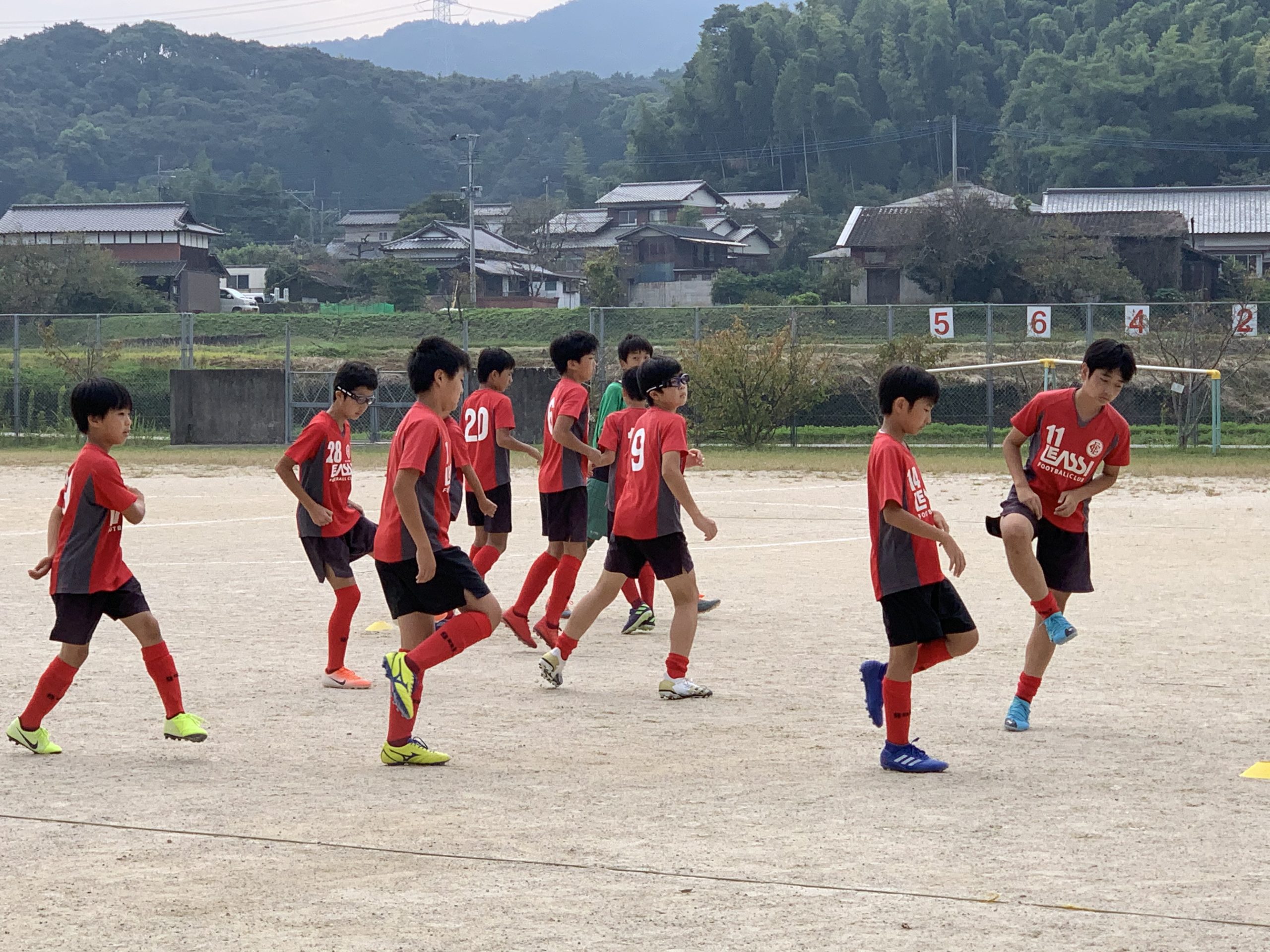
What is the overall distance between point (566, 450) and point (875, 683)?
315 centimetres

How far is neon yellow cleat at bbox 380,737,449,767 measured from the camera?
573 centimetres

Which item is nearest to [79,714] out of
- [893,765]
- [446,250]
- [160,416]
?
[893,765]

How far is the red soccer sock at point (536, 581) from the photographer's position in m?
8.48

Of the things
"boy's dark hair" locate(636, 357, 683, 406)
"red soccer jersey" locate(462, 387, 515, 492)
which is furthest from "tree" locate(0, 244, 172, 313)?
"boy's dark hair" locate(636, 357, 683, 406)

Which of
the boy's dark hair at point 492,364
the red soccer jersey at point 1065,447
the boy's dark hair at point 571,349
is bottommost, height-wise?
the red soccer jersey at point 1065,447

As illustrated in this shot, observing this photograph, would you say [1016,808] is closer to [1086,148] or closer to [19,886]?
[19,886]

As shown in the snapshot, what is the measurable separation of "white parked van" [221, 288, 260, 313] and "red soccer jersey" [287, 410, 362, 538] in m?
55.9

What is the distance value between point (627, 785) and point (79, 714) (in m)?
2.70

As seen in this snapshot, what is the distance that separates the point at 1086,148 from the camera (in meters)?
66.7

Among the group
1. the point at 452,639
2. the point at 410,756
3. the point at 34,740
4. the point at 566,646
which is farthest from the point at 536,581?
the point at 34,740

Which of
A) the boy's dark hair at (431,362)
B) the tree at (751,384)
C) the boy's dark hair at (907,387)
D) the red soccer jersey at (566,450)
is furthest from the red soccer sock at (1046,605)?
the tree at (751,384)

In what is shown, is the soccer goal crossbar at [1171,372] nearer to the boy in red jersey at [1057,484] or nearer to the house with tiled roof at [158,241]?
the boy in red jersey at [1057,484]

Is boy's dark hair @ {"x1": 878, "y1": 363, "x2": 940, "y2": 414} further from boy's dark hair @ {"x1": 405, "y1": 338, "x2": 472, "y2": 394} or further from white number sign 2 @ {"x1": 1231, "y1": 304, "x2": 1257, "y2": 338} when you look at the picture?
white number sign 2 @ {"x1": 1231, "y1": 304, "x2": 1257, "y2": 338}

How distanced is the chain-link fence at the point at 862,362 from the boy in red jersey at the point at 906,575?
1799cm
